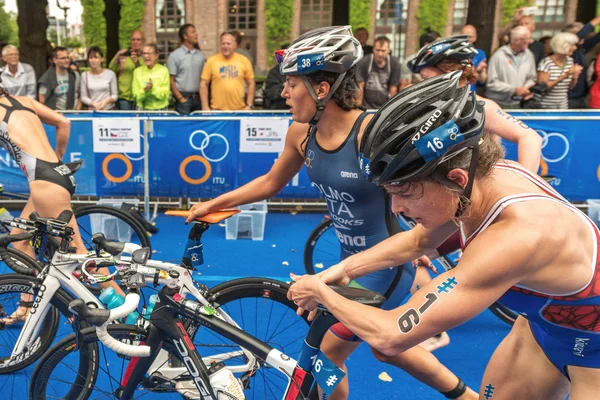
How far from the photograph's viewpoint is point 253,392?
133 inches

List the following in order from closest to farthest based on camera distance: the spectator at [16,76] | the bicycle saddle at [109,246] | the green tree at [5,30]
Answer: the bicycle saddle at [109,246]
the spectator at [16,76]
the green tree at [5,30]

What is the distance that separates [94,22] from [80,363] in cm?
2578

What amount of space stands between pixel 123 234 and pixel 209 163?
1.65m

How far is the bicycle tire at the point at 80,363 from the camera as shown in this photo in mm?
2691

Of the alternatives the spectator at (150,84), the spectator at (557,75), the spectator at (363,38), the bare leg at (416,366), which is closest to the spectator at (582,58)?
the spectator at (557,75)

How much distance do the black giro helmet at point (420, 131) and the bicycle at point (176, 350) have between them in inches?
26.1

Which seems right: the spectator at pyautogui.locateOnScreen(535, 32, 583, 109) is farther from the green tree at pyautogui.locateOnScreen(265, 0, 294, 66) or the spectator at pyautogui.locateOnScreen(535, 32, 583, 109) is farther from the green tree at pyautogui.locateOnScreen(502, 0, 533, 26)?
the green tree at pyautogui.locateOnScreen(265, 0, 294, 66)

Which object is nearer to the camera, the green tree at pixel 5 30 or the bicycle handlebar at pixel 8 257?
the bicycle handlebar at pixel 8 257

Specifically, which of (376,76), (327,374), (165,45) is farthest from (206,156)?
(165,45)

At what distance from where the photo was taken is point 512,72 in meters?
8.47

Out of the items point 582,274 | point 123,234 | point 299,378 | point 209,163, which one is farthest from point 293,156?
point 209,163

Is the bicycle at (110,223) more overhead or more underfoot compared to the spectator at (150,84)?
more underfoot

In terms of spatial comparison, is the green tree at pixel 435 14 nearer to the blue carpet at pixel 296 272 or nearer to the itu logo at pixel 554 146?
the itu logo at pixel 554 146

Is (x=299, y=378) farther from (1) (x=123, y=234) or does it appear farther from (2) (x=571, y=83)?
(2) (x=571, y=83)
